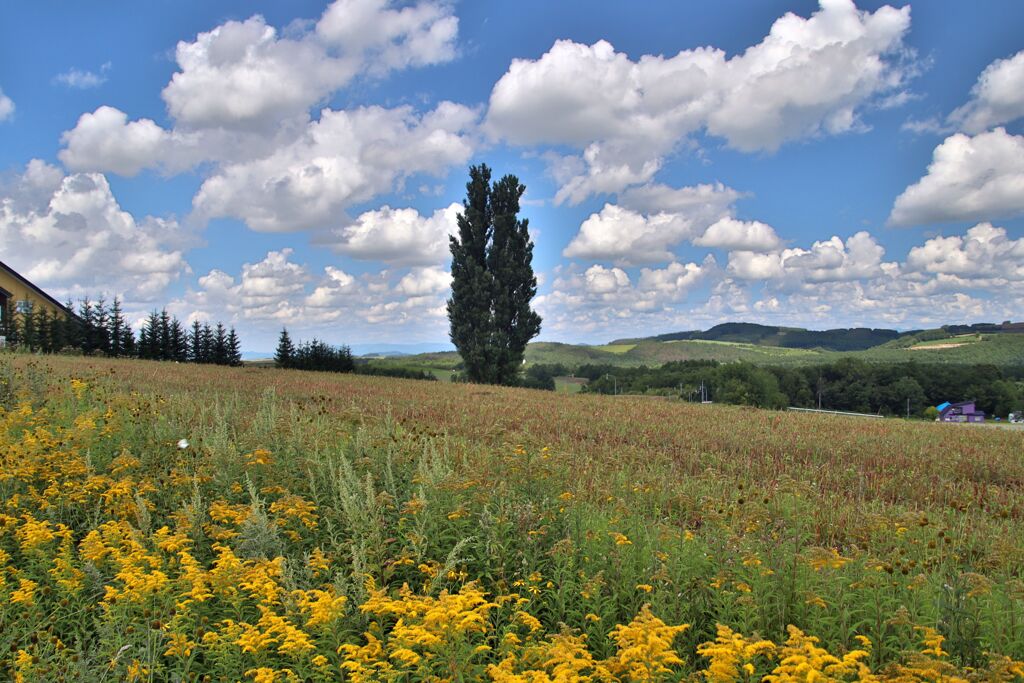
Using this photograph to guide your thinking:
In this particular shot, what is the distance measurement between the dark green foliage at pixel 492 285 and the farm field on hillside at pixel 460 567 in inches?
1107

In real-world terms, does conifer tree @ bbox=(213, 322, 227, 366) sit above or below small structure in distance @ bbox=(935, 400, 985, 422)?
above

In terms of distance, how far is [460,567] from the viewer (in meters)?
5.33

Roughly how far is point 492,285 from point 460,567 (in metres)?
33.3

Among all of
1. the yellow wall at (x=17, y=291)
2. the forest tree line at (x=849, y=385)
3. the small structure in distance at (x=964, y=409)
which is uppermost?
the yellow wall at (x=17, y=291)

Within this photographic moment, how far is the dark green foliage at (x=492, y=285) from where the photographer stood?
3816cm

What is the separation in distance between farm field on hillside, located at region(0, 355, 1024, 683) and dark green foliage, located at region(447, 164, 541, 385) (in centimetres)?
2811

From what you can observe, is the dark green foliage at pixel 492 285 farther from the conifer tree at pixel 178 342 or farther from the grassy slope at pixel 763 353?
the grassy slope at pixel 763 353

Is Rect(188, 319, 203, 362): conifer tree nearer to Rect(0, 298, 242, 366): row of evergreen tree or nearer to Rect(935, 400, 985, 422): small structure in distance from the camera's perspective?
Rect(0, 298, 242, 366): row of evergreen tree

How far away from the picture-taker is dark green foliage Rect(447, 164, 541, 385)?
3816 centimetres

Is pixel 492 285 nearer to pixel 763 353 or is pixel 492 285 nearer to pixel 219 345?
pixel 219 345

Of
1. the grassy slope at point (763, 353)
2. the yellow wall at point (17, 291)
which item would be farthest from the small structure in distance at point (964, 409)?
the yellow wall at point (17, 291)

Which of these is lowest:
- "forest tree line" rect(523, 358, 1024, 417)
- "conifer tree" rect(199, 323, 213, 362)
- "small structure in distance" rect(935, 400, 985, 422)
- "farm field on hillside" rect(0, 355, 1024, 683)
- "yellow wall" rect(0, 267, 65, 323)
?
"small structure in distance" rect(935, 400, 985, 422)

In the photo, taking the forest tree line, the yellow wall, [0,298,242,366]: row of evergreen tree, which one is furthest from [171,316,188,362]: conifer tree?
the forest tree line

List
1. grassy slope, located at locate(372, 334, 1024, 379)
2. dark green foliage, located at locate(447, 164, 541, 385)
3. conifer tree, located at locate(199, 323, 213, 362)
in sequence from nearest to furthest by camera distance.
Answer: dark green foliage, located at locate(447, 164, 541, 385)
conifer tree, located at locate(199, 323, 213, 362)
grassy slope, located at locate(372, 334, 1024, 379)
